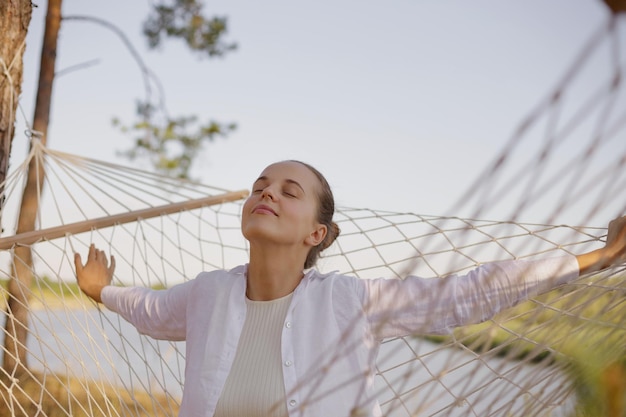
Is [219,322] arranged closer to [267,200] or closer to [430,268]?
[267,200]

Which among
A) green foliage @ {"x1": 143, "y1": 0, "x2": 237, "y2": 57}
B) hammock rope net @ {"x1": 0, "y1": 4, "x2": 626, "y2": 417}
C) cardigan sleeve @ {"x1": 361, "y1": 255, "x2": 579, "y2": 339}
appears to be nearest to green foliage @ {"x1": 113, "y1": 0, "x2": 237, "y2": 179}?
green foliage @ {"x1": 143, "y1": 0, "x2": 237, "y2": 57}

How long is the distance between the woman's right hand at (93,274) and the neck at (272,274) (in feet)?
1.73

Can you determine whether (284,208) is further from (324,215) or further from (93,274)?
(93,274)

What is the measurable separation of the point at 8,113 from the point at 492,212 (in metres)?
1.80

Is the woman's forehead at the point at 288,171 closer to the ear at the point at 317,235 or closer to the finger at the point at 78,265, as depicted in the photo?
the ear at the point at 317,235

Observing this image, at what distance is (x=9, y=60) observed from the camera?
7.31 feet

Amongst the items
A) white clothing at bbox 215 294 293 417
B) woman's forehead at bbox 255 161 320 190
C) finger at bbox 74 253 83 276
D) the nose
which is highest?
woman's forehead at bbox 255 161 320 190

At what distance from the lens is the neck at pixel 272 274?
1603 mm

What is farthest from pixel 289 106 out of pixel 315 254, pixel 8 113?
pixel 315 254

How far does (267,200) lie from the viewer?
1574 mm

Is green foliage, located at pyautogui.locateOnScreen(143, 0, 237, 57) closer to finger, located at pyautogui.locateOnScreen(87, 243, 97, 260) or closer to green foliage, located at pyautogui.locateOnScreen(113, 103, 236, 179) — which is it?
green foliage, located at pyautogui.locateOnScreen(113, 103, 236, 179)

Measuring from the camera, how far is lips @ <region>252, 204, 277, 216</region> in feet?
5.11

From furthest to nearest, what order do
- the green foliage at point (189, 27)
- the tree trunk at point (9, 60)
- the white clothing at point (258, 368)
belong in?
the green foliage at point (189, 27), the tree trunk at point (9, 60), the white clothing at point (258, 368)

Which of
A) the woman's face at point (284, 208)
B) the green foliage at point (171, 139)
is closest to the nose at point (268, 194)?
the woman's face at point (284, 208)
